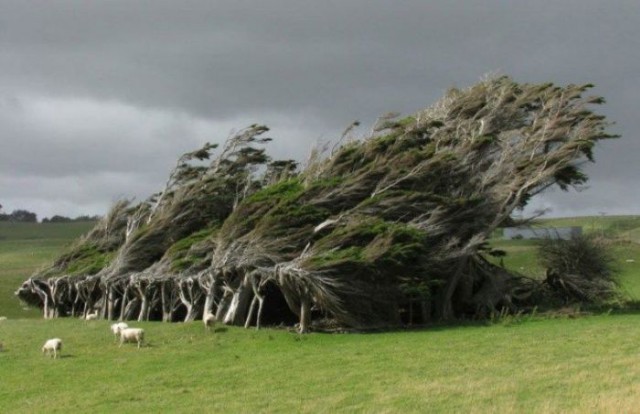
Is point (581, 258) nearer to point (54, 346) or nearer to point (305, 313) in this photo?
point (305, 313)

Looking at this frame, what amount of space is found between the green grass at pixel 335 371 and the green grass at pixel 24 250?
24.2m

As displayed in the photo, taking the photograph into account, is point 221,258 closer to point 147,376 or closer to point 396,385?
point 147,376

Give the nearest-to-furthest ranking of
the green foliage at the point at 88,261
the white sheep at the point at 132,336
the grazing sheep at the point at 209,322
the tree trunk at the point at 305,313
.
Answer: the white sheep at the point at 132,336 < the grazing sheep at the point at 209,322 < the tree trunk at the point at 305,313 < the green foliage at the point at 88,261

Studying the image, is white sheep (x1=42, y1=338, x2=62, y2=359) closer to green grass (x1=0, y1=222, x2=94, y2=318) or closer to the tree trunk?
the tree trunk

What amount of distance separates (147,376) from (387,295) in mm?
12245

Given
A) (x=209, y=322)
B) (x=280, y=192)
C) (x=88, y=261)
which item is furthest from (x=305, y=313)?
(x=88, y=261)

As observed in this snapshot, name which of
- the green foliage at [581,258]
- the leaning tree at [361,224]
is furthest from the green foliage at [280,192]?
the green foliage at [581,258]

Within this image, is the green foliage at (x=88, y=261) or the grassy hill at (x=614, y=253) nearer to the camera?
the green foliage at (x=88, y=261)

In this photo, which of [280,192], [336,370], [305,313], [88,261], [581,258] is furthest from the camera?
[88,261]

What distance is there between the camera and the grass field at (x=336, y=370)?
55.1 feet

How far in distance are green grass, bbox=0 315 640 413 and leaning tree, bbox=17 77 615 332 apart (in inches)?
97.7

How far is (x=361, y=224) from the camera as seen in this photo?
104ft

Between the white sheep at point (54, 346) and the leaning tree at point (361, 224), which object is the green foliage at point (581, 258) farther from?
the white sheep at point (54, 346)

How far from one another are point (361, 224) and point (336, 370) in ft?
35.6
